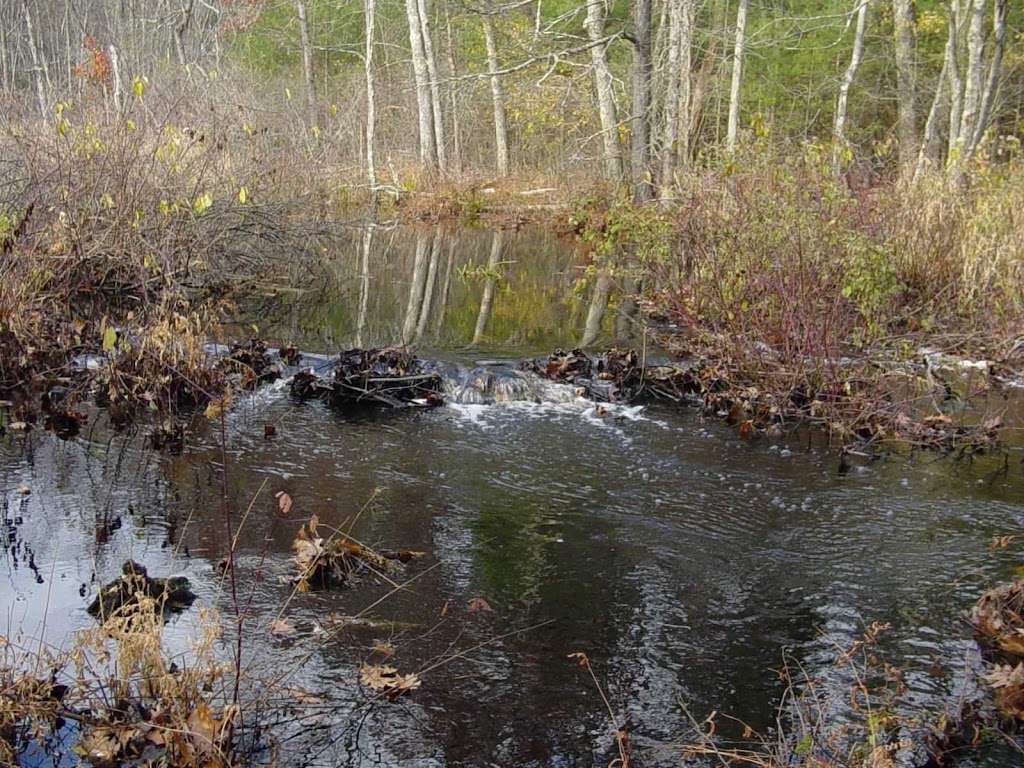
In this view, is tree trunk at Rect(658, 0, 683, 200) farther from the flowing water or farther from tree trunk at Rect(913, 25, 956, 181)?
the flowing water

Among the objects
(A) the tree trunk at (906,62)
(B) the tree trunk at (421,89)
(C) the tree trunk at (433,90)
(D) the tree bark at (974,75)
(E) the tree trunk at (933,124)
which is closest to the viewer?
(E) the tree trunk at (933,124)

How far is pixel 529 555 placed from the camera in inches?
243

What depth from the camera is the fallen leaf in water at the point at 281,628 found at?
507cm

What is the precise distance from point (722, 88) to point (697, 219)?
1759cm

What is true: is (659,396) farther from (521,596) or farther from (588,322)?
(521,596)

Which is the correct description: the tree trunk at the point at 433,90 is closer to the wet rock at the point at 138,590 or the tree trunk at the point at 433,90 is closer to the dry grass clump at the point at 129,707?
the wet rock at the point at 138,590

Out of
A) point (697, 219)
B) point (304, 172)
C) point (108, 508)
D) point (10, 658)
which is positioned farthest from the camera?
point (304, 172)

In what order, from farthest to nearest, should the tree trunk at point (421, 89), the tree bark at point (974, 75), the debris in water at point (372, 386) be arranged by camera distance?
the tree trunk at point (421, 89) → the tree bark at point (974, 75) → the debris in water at point (372, 386)

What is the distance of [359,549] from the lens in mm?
5941

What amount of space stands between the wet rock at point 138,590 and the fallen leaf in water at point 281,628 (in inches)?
21.3

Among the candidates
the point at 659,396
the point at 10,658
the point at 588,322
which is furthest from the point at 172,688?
the point at 588,322

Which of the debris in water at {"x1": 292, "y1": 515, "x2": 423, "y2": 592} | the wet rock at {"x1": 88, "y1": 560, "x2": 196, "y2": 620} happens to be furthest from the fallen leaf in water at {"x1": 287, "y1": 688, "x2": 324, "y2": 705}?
the debris in water at {"x1": 292, "y1": 515, "x2": 423, "y2": 592}

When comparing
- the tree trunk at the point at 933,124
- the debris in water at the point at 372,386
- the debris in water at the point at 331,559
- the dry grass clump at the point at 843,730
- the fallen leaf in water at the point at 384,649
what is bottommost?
the dry grass clump at the point at 843,730

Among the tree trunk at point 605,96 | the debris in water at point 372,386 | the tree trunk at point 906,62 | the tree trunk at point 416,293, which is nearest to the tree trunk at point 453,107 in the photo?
the tree trunk at point 605,96
